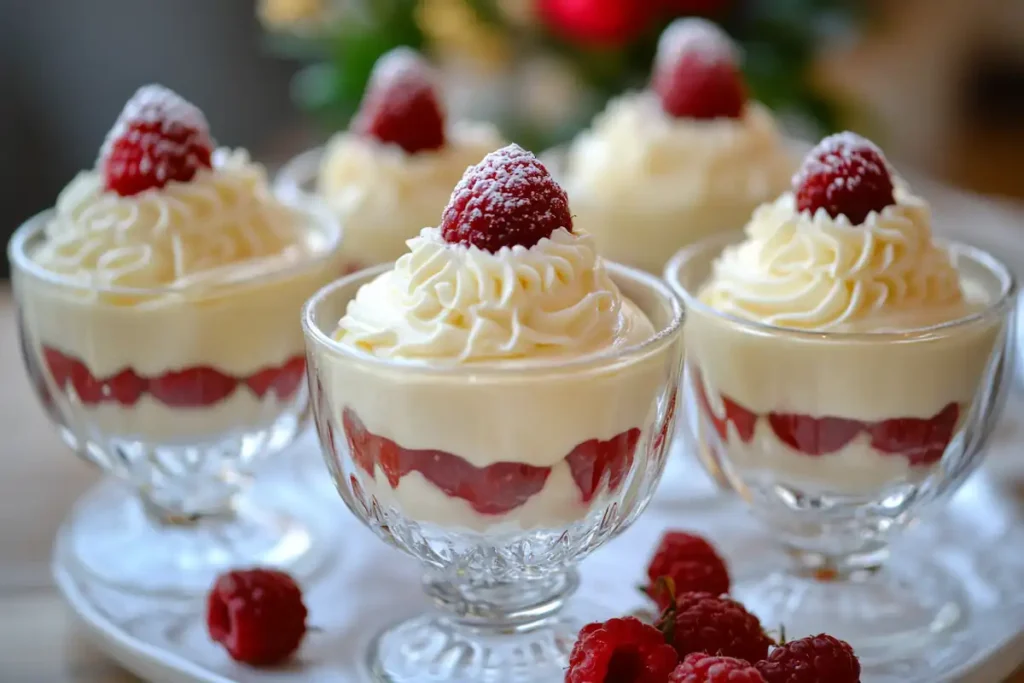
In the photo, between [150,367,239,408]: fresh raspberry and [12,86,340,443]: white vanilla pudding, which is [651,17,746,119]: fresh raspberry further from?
[150,367,239,408]: fresh raspberry

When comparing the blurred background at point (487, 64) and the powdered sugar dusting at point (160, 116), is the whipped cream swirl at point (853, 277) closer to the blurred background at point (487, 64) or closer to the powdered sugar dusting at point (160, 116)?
the powdered sugar dusting at point (160, 116)

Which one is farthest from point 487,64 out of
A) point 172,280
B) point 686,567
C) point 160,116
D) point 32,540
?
point 686,567

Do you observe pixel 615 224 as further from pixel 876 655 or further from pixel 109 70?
pixel 109 70

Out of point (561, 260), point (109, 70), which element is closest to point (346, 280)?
point (561, 260)

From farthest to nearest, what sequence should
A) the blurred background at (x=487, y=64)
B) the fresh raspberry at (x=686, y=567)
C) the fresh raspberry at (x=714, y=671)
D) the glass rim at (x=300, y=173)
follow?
the blurred background at (x=487, y=64) → the glass rim at (x=300, y=173) → the fresh raspberry at (x=686, y=567) → the fresh raspberry at (x=714, y=671)

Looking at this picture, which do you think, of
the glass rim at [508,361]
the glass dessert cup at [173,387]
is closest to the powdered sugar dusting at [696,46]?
the glass dessert cup at [173,387]

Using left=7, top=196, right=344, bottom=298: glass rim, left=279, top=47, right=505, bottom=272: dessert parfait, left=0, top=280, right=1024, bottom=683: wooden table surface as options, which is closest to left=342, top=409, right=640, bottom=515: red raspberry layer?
left=7, top=196, right=344, bottom=298: glass rim
